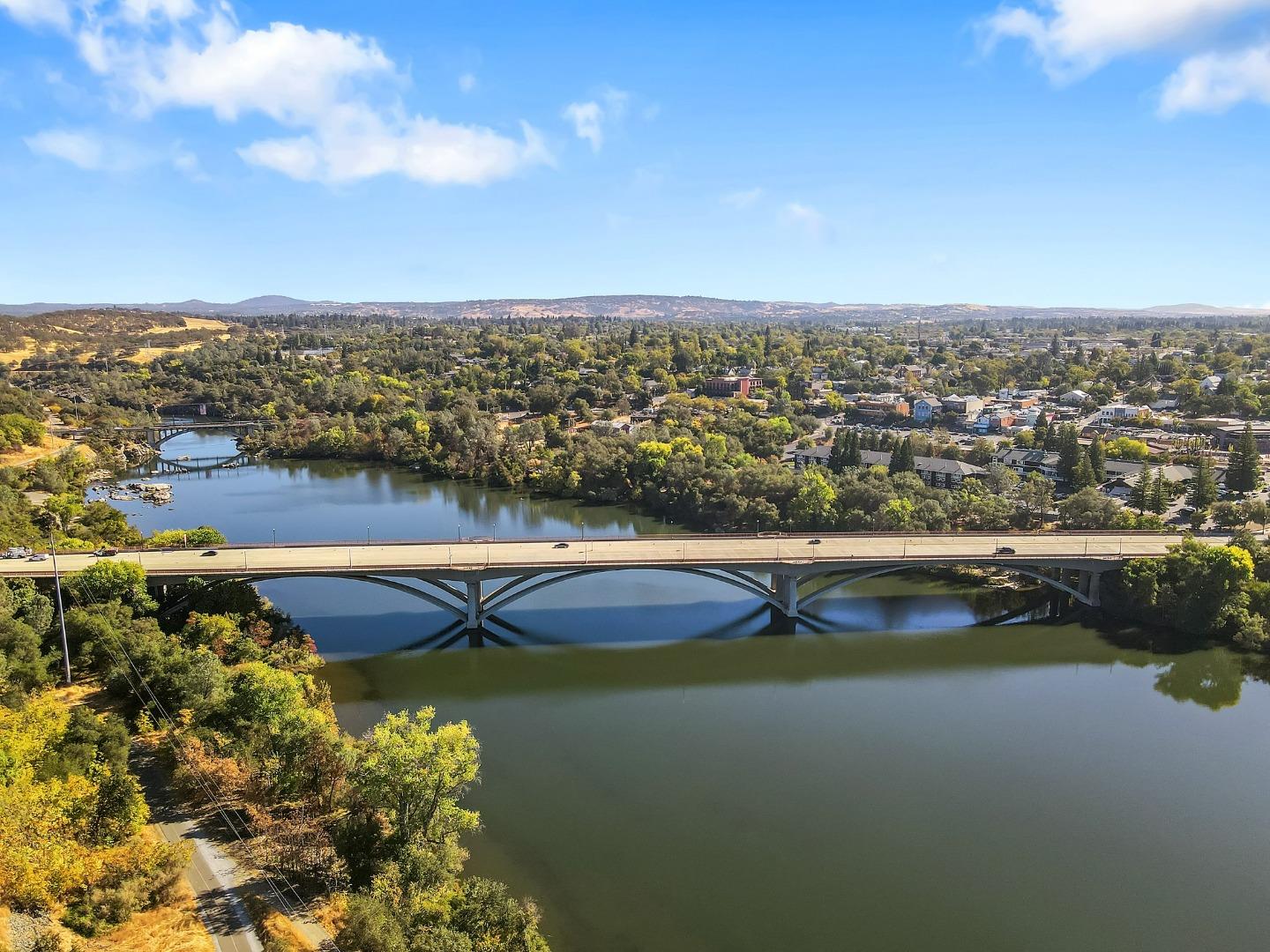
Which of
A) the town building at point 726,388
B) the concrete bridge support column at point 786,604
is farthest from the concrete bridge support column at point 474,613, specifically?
the town building at point 726,388

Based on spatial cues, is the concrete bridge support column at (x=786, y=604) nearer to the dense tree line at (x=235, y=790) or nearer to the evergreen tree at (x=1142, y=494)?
the dense tree line at (x=235, y=790)

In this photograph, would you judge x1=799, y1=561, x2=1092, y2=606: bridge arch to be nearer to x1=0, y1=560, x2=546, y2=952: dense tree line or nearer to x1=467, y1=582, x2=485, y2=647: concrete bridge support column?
x1=467, y1=582, x2=485, y2=647: concrete bridge support column

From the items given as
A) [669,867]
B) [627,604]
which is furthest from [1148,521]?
[669,867]

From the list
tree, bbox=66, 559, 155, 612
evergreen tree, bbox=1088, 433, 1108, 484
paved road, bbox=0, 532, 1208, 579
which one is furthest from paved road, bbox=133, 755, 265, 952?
evergreen tree, bbox=1088, 433, 1108, 484

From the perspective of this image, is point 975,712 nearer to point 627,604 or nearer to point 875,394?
point 627,604

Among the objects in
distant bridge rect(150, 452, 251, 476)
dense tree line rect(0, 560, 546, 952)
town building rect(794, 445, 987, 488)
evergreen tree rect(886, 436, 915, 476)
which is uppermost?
evergreen tree rect(886, 436, 915, 476)

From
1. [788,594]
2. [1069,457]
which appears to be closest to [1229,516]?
[1069,457]
